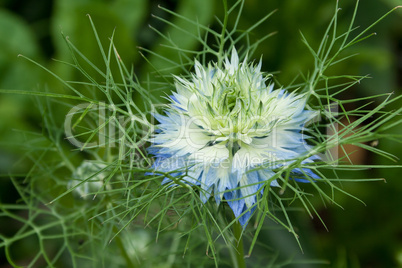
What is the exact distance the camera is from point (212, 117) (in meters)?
0.80

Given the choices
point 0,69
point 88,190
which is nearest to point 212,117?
point 88,190

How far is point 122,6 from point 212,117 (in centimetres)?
122

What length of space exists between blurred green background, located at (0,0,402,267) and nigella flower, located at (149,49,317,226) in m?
0.81

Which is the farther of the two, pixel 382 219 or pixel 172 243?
pixel 382 219

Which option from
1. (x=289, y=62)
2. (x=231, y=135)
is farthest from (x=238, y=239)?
(x=289, y=62)

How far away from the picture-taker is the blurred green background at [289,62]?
1.73 meters

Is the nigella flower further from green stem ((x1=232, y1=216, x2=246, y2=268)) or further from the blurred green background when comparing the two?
the blurred green background

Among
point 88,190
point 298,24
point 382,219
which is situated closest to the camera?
point 88,190

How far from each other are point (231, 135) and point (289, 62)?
3.61 ft

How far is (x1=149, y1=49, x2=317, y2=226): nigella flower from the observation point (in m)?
0.76

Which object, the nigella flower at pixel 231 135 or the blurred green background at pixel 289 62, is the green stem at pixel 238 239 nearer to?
the nigella flower at pixel 231 135

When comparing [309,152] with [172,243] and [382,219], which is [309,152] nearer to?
[172,243]

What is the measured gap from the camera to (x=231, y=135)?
78 cm

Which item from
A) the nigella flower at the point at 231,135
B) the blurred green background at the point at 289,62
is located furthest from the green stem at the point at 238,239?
the blurred green background at the point at 289,62
